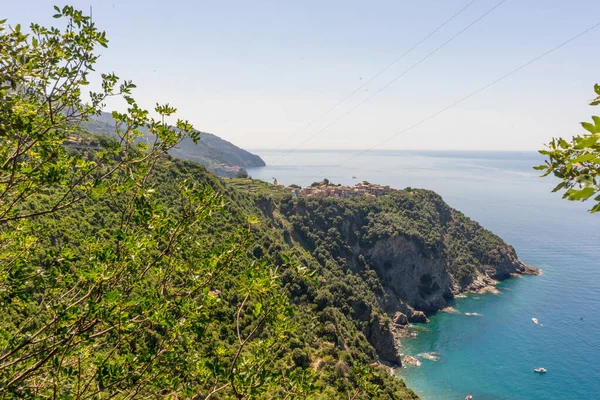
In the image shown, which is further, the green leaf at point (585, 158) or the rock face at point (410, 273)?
the rock face at point (410, 273)

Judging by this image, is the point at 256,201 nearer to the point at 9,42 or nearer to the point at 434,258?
the point at 434,258

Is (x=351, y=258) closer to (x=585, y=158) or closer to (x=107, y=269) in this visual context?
(x=107, y=269)

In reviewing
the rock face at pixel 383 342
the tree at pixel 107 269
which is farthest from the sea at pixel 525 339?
the tree at pixel 107 269

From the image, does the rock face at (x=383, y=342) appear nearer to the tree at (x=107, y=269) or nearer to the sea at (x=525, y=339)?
the sea at (x=525, y=339)

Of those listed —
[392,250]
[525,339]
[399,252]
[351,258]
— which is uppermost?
[392,250]

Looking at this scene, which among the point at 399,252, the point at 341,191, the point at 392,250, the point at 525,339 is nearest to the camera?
the point at 525,339

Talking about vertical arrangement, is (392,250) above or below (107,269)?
below

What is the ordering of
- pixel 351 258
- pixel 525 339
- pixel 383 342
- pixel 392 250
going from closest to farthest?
pixel 383 342 < pixel 525 339 < pixel 351 258 < pixel 392 250

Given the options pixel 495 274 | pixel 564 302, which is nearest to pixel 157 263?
pixel 564 302

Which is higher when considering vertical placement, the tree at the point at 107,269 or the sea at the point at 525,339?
the tree at the point at 107,269

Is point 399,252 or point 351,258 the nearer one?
point 351,258

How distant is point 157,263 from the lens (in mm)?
4871

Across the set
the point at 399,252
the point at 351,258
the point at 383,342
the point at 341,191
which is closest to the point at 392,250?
the point at 399,252

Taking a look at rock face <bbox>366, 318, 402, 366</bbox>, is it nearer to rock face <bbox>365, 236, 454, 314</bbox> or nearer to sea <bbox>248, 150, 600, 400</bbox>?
sea <bbox>248, 150, 600, 400</bbox>
